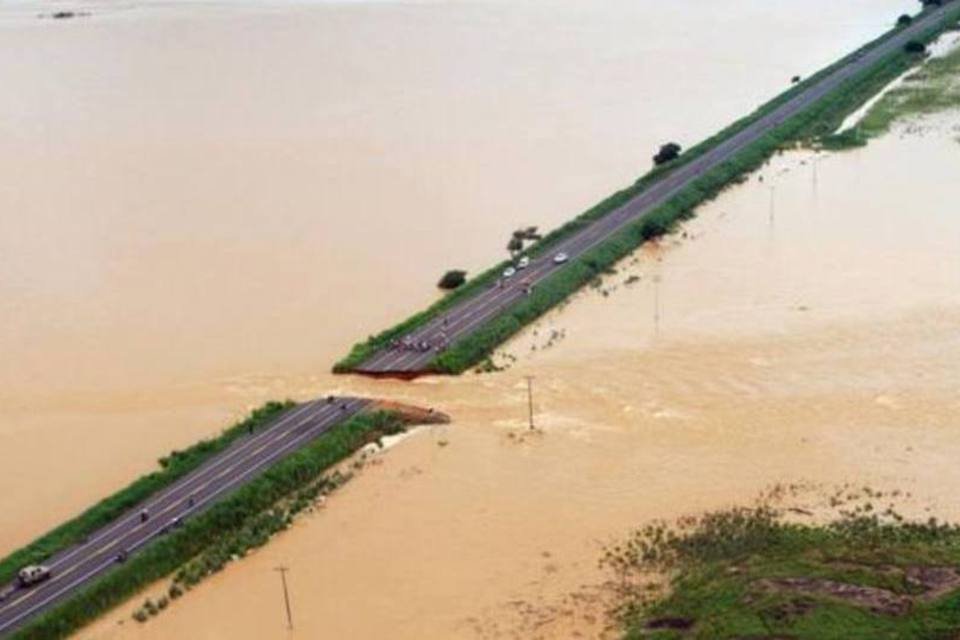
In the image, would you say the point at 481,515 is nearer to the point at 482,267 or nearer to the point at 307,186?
the point at 482,267

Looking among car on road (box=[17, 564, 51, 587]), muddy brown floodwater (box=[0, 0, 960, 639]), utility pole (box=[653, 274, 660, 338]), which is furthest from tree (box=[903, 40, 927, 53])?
car on road (box=[17, 564, 51, 587])

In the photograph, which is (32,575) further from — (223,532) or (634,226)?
(634,226)

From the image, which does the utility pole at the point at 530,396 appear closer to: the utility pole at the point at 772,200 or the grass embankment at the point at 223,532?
the grass embankment at the point at 223,532

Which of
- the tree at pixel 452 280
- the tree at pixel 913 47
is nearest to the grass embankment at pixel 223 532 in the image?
the tree at pixel 452 280

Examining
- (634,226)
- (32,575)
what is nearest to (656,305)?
(634,226)

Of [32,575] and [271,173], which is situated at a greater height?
[271,173]

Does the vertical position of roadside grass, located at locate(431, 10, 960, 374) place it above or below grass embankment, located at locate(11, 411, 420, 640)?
above

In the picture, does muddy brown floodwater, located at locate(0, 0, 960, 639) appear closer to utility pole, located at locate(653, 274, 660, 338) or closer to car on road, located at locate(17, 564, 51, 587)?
utility pole, located at locate(653, 274, 660, 338)
